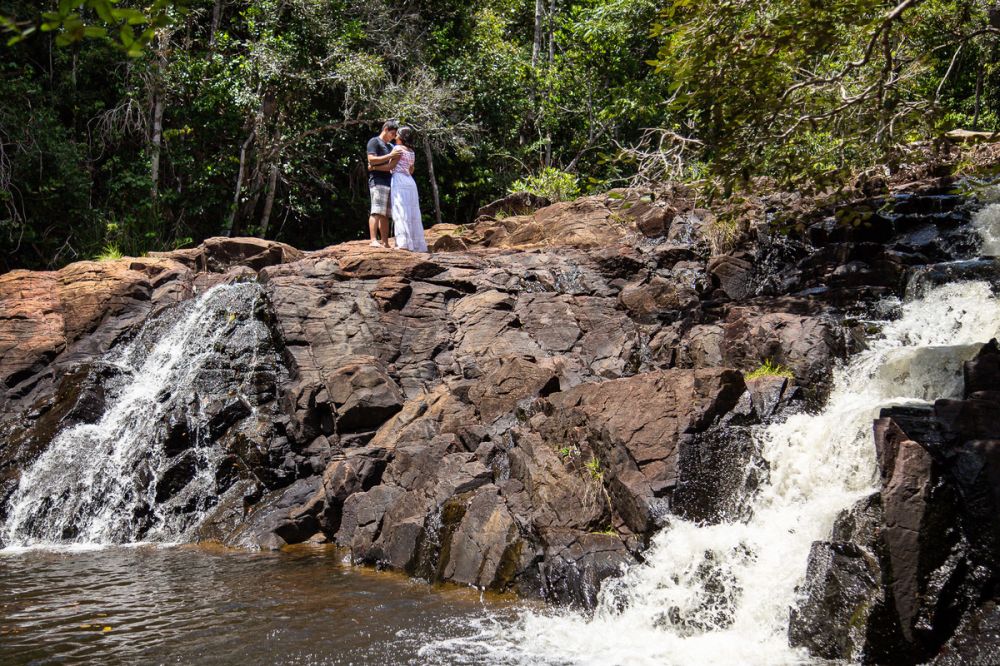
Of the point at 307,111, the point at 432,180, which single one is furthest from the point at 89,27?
the point at 432,180

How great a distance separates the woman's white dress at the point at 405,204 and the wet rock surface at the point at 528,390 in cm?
79

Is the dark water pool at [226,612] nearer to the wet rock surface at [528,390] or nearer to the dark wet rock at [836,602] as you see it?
the wet rock surface at [528,390]

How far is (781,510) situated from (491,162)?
1906 centimetres

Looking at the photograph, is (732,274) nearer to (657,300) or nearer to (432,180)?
(657,300)

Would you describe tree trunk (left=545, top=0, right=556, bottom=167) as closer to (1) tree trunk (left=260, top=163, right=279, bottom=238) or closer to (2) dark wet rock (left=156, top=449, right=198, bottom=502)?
(1) tree trunk (left=260, top=163, right=279, bottom=238)

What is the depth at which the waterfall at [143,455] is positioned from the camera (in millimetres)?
10711

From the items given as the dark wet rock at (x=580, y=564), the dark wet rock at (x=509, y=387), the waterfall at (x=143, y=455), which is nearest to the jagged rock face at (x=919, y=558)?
the dark wet rock at (x=580, y=564)

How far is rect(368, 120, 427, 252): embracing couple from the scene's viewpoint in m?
14.3

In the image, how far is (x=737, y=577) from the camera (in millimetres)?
6551

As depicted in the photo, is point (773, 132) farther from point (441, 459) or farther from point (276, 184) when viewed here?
point (276, 184)

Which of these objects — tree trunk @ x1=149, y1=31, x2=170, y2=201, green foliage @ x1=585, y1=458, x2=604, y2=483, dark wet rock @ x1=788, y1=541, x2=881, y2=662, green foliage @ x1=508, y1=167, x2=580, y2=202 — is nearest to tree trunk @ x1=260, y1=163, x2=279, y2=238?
tree trunk @ x1=149, y1=31, x2=170, y2=201

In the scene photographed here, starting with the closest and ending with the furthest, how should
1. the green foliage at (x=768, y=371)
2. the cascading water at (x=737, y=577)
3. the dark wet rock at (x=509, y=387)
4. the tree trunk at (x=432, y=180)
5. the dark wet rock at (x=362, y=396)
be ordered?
the cascading water at (x=737, y=577), the green foliage at (x=768, y=371), the dark wet rock at (x=509, y=387), the dark wet rock at (x=362, y=396), the tree trunk at (x=432, y=180)

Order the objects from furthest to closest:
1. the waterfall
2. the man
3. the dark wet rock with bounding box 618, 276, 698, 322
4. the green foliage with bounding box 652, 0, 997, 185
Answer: the man → the dark wet rock with bounding box 618, 276, 698, 322 → the waterfall → the green foliage with bounding box 652, 0, 997, 185

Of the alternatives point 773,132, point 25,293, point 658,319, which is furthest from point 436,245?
point 773,132
